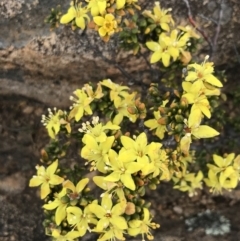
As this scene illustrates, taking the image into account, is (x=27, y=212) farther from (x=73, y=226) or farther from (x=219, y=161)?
(x=219, y=161)

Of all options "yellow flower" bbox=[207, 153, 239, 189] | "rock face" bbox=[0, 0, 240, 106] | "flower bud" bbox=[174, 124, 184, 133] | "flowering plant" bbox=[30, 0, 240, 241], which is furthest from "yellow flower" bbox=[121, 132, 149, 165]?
"rock face" bbox=[0, 0, 240, 106]

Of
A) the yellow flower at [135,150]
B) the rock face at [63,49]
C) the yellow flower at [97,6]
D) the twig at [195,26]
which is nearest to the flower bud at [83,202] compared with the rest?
the yellow flower at [135,150]

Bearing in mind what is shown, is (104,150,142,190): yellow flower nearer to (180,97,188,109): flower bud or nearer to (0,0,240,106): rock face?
(180,97,188,109): flower bud

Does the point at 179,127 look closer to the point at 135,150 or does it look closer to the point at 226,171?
the point at 135,150

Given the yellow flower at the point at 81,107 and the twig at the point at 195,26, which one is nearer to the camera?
the yellow flower at the point at 81,107

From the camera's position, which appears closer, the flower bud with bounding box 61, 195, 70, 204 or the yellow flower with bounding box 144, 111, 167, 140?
the flower bud with bounding box 61, 195, 70, 204

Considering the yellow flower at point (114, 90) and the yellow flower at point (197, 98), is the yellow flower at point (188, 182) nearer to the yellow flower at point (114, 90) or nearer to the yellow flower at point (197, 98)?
the yellow flower at point (114, 90)
